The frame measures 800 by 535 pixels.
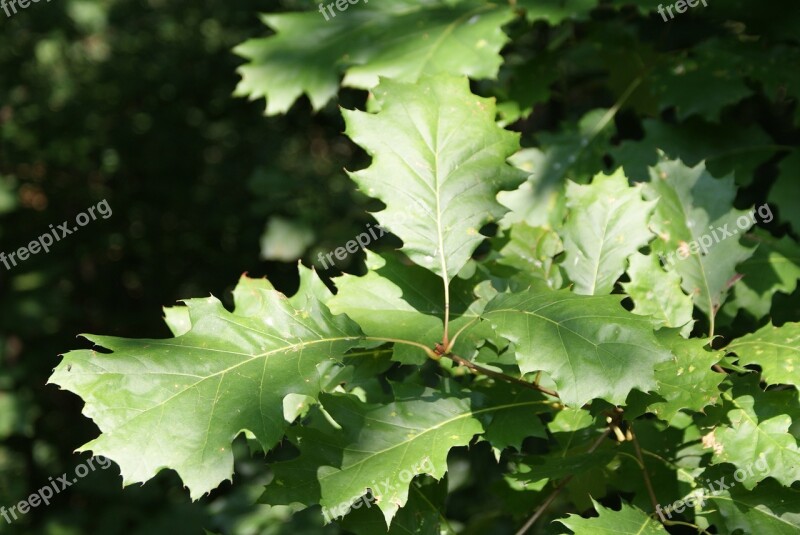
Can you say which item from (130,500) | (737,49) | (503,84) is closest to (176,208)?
(130,500)

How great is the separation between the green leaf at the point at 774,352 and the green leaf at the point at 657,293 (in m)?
0.09

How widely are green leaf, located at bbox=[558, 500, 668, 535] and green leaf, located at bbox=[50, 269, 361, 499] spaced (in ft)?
1.28

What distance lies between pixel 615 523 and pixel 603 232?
0.49m

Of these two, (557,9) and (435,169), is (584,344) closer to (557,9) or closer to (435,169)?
(435,169)

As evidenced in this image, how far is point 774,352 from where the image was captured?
4.17 ft

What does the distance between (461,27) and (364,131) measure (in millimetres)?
902

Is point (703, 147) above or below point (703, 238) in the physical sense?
below

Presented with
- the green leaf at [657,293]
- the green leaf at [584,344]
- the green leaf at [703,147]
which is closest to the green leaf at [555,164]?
the green leaf at [703,147]

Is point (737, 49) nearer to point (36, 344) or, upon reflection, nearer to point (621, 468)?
point (621, 468)

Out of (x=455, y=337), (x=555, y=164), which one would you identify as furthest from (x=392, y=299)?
(x=555, y=164)

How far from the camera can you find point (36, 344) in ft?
16.1

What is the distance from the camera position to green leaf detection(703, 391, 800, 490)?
1170mm

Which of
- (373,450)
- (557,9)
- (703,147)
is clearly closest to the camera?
(373,450)

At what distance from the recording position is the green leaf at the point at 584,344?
3.62ft
